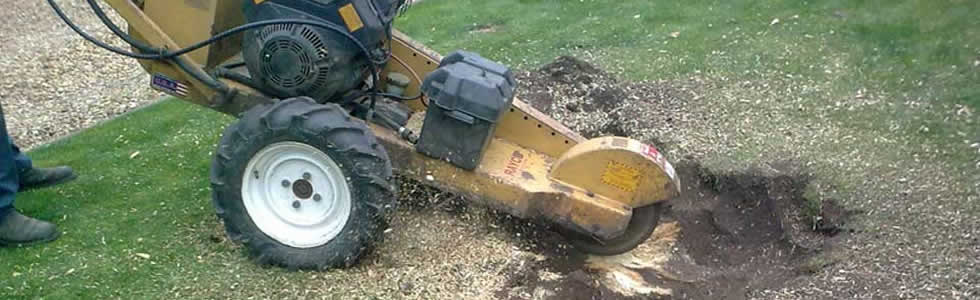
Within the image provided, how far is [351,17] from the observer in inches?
172

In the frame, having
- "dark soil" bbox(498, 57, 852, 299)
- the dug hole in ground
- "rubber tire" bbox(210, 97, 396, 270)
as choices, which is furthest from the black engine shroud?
"dark soil" bbox(498, 57, 852, 299)

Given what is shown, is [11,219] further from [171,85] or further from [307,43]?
[307,43]

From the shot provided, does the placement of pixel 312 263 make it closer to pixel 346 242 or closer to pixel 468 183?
pixel 346 242

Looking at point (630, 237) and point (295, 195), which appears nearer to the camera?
point (295, 195)

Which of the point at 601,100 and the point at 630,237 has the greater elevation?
the point at 630,237

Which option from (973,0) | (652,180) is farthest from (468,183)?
(973,0)

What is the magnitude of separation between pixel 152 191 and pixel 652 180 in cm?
264

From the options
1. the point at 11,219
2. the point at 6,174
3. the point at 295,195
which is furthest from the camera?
the point at 11,219

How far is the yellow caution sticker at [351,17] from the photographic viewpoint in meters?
4.36

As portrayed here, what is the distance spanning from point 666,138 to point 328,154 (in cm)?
256

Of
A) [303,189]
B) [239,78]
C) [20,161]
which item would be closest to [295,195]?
[303,189]

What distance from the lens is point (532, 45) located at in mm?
7926

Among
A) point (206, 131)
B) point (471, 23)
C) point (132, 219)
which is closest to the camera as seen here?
point (132, 219)

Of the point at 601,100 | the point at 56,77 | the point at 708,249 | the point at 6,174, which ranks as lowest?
the point at 56,77
